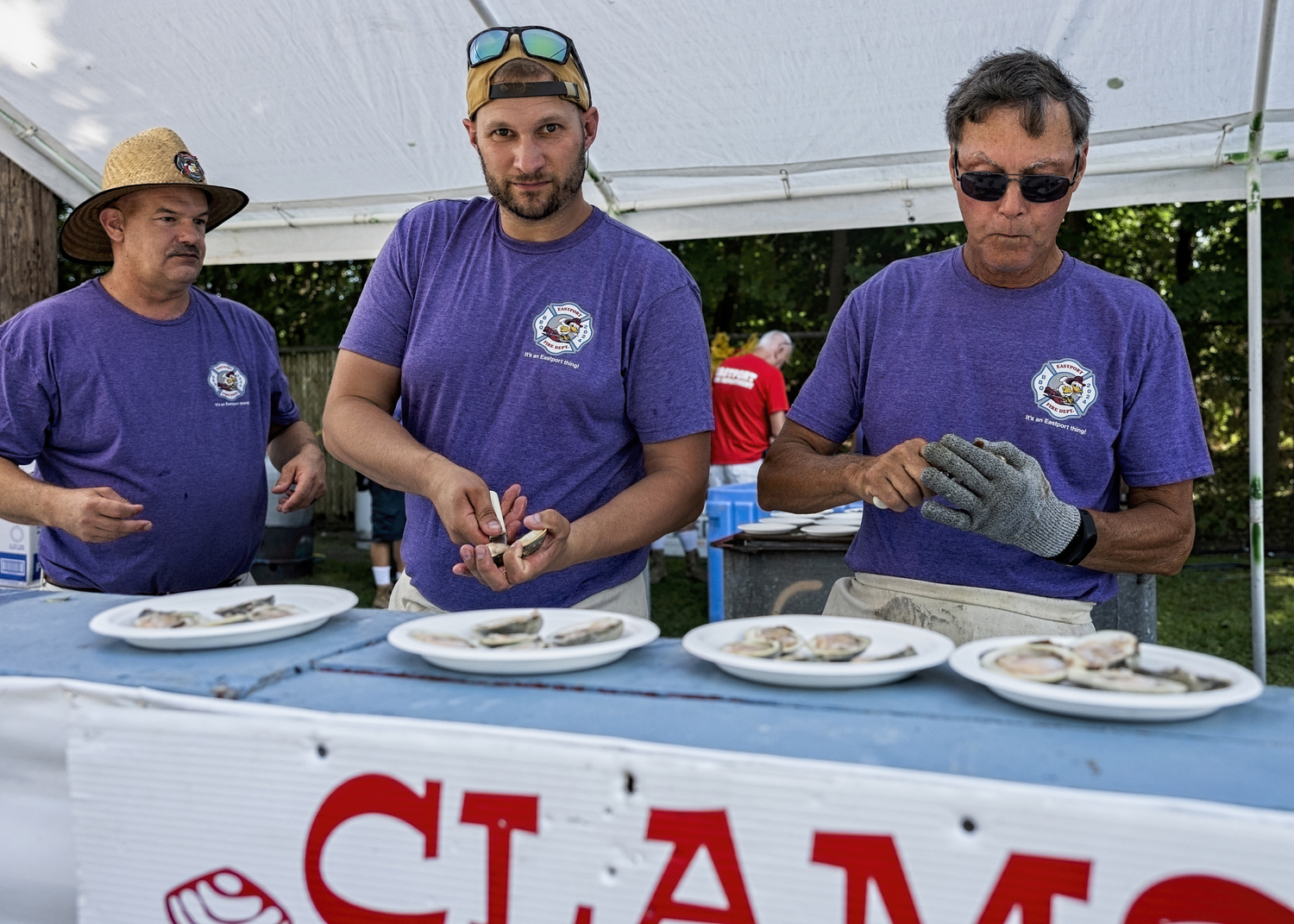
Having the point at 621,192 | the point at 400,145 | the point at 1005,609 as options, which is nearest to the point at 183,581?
the point at 1005,609

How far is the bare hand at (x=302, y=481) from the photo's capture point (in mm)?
2611

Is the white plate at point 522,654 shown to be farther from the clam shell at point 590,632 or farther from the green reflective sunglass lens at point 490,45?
the green reflective sunglass lens at point 490,45

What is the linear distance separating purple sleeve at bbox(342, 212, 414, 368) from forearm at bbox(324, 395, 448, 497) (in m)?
Answer: 0.12

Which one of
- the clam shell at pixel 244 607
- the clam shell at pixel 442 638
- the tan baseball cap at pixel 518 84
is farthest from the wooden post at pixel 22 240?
the clam shell at pixel 442 638

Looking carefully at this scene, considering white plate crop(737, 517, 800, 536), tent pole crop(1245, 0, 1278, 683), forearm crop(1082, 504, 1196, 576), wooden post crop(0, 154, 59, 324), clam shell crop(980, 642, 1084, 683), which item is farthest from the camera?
wooden post crop(0, 154, 59, 324)

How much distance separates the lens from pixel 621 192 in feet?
16.7

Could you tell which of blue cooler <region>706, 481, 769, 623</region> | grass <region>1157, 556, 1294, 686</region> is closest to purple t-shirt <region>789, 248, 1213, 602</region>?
blue cooler <region>706, 481, 769, 623</region>

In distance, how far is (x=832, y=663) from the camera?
1.33m

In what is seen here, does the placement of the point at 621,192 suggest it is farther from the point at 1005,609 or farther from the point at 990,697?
the point at 990,697

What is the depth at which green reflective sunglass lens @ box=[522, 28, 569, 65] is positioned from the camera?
2.04m

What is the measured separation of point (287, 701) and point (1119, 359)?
5.24ft

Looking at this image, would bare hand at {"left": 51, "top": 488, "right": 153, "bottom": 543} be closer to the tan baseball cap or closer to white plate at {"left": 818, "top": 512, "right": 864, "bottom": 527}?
the tan baseball cap

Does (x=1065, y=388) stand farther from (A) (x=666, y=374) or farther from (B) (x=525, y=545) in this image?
(B) (x=525, y=545)

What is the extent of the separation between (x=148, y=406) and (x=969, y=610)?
2.04 metres
